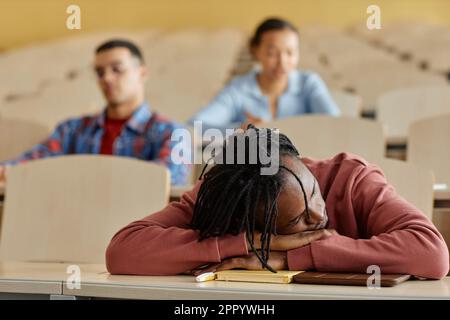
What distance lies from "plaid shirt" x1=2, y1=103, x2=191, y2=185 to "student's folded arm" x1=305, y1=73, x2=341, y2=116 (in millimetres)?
752

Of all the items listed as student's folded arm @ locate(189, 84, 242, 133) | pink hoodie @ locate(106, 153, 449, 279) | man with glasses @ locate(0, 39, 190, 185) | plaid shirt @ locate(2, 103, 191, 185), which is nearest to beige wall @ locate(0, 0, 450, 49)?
student's folded arm @ locate(189, 84, 242, 133)

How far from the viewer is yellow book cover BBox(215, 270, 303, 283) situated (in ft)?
4.45

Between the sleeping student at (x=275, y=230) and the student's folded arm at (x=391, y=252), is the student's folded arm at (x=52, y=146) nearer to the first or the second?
the sleeping student at (x=275, y=230)

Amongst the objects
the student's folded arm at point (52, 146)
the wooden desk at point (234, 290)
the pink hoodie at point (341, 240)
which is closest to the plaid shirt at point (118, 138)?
the student's folded arm at point (52, 146)

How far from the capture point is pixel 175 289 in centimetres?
129

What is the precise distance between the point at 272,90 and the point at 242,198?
7.15ft

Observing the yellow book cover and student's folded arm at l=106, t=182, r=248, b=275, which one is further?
student's folded arm at l=106, t=182, r=248, b=275

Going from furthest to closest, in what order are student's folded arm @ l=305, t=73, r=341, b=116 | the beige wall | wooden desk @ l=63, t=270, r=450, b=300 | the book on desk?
1. the beige wall
2. student's folded arm @ l=305, t=73, r=341, b=116
3. the book on desk
4. wooden desk @ l=63, t=270, r=450, b=300

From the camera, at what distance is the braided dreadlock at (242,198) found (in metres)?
1.42

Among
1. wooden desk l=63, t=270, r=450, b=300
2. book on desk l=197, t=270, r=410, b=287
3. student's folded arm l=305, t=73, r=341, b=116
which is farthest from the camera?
student's folded arm l=305, t=73, r=341, b=116

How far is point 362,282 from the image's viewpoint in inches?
51.8

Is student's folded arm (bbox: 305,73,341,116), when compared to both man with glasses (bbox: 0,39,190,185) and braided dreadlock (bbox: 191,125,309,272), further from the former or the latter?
braided dreadlock (bbox: 191,125,309,272)

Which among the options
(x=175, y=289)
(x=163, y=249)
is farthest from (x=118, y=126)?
(x=175, y=289)

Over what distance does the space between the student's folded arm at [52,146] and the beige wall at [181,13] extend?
6659 mm
